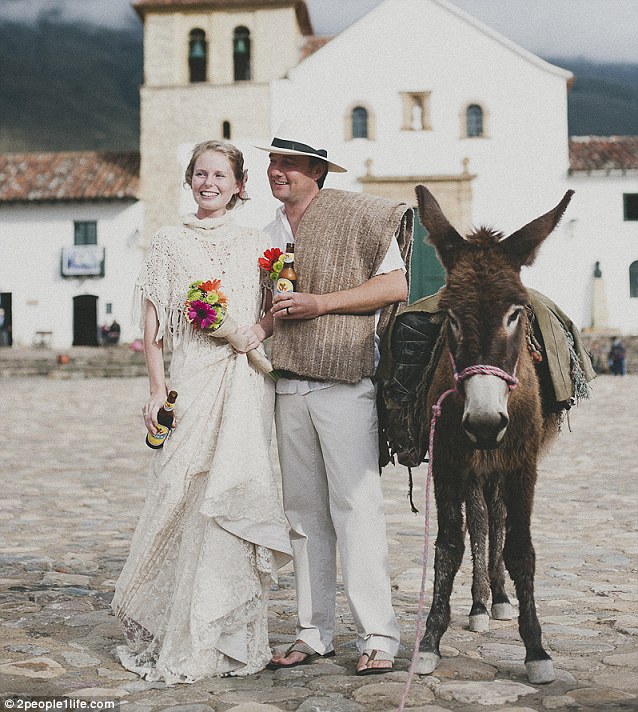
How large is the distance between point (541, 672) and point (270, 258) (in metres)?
1.97

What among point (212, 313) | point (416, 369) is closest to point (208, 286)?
point (212, 313)

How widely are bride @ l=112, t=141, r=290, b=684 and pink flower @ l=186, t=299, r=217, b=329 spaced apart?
140 mm

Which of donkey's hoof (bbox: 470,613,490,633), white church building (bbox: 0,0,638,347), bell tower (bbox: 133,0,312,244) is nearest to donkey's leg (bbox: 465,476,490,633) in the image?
donkey's hoof (bbox: 470,613,490,633)

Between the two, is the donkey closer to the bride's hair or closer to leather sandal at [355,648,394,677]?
leather sandal at [355,648,394,677]

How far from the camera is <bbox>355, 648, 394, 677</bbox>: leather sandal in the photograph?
162 inches

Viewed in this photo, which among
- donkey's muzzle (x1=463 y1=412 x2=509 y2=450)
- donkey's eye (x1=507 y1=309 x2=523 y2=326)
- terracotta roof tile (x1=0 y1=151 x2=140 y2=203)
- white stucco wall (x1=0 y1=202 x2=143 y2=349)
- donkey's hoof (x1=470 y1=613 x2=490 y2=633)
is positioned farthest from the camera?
white stucco wall (x1=0 y1=202 x2=143 y2=349)

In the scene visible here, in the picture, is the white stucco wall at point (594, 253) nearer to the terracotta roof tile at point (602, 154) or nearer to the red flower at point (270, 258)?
the terracotta roof tile at point (602, 154)

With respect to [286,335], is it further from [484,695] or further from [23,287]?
[23,287]

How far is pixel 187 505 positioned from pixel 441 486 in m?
1.07

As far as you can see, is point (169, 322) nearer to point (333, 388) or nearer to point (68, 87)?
point (333, 388)

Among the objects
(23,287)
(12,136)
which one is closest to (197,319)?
(23,287)

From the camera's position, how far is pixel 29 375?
1272 inches

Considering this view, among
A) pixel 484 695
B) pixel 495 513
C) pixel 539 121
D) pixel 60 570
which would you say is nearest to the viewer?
pixel 484 695

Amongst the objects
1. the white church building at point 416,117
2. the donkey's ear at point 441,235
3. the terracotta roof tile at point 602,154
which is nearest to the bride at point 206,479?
the donkey's ear at point 441,235
